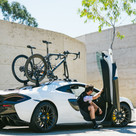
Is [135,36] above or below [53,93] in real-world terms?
above

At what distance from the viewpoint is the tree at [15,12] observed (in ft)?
174

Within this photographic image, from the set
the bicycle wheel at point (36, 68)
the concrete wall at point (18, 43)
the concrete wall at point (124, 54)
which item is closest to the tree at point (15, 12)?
the concrete wall at point (124, 54)

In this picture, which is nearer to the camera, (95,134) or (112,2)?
(95,134)

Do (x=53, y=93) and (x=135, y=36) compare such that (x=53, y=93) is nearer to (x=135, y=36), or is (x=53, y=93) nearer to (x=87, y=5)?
(x=87, y=5)

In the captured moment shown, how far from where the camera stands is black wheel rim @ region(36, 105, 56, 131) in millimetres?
6820

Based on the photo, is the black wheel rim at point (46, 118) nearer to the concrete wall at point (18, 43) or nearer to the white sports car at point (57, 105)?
the white sports car at point (57, 105)

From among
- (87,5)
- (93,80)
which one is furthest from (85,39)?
(87,5)

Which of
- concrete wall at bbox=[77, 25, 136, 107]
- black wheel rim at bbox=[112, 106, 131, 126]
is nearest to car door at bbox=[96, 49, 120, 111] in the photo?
black wheel rim at bbox=[112, 106, 131, 126]

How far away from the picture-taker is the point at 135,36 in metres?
23.7

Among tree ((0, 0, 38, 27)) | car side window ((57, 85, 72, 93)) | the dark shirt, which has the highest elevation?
tree ((0, 0, 38, 27))

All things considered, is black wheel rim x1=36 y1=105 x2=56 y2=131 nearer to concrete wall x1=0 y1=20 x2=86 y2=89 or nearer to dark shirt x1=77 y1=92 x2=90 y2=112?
dark shirt x1=77 y1=92 x2=90 y2=112

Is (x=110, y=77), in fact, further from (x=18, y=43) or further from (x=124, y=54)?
(x=124, y=54)

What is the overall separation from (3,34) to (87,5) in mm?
4045

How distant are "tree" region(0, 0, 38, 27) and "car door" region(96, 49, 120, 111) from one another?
47455 mm
